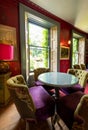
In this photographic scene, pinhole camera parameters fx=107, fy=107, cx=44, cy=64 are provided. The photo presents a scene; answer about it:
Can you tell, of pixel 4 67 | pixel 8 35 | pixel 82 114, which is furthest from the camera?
pixel 8 35

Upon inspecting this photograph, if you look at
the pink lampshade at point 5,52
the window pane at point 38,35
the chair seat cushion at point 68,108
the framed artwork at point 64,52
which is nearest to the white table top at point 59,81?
the chair seat cushion at point 68,108

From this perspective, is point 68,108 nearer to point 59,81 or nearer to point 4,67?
point 59,81

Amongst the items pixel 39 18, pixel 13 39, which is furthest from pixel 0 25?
pixel 39 18

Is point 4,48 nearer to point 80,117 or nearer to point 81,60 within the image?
point 80,117

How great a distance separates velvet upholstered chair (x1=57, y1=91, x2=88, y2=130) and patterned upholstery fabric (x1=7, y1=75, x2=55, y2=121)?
0.17 meters

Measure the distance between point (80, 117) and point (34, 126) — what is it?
3.26 feet

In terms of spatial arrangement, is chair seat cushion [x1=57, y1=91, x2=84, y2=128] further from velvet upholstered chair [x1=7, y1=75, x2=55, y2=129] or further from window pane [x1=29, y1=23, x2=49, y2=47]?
window pane [x1=29, y1=23, x2=49, y2=47]

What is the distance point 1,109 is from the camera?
7.41 ft

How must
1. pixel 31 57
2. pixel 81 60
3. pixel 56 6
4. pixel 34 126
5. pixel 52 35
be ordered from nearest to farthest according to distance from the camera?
pixel 34 126 → pixel 56 6 → pixel 31 57 → pixel 52 35 → pixel 81 60

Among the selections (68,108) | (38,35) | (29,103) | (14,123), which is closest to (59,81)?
(68,108)

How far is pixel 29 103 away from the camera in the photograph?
1.33 metres

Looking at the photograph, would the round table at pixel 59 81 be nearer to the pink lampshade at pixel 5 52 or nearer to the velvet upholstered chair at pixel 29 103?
the velvet upholstered chair at pixel 29 103

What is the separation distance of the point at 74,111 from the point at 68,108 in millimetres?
110

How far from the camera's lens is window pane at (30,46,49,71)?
3.54 metres
